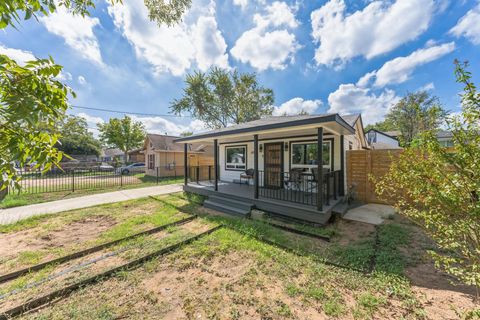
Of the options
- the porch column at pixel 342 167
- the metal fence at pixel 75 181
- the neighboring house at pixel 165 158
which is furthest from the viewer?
the neighboring house at pixel 165 158

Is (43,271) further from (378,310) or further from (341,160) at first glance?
(341,160)

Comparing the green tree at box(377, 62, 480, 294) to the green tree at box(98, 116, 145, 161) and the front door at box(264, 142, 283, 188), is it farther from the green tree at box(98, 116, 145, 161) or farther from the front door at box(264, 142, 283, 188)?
the green tree at box(98, 116, 145, 161)

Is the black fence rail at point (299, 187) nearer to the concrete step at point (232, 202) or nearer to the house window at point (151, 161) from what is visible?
the concrete step at point (232, 202)

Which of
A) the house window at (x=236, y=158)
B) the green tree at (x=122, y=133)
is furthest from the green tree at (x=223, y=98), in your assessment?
the house window at (x=236, y=158)

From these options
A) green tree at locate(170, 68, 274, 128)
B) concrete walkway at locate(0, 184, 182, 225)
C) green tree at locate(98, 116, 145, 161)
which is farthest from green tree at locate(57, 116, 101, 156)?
concrete walkway at locate(0, 184, 182, 225)

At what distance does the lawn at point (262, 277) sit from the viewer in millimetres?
2250

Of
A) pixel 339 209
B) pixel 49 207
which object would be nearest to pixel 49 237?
pixel 49 207

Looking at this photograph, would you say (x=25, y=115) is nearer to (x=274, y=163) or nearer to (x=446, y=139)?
(x=446, y=139)

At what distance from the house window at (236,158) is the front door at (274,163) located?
151 centimetres

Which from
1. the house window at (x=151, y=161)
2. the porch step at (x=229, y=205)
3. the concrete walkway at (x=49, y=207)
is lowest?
the concrete walkway at (x=49, y=207)

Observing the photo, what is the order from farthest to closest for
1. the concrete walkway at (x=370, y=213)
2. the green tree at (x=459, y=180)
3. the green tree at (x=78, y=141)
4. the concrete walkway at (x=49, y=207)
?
the green tree at (x=78, y=141) → the concrete walkway at (x=49, y=207) → the concrete walkway at (x=370, y=213) → the green tree at (x=459, y=180)

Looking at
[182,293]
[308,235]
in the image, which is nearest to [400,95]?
[308,235]

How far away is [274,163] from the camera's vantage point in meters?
8.23

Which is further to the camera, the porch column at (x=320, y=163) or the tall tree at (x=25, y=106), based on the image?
the porch column at (x=320, y=163)
